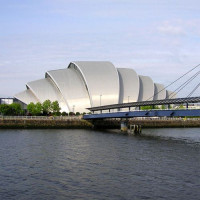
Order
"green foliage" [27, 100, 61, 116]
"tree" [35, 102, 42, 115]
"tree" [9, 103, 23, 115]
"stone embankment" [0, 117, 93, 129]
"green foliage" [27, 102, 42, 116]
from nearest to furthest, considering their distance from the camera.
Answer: "stone embankment" [0, 117, 93, 129] → "tree" [35, 102, 42, 115] → "green foliage" [27, 102, 42, 116] → "green foliage" [27, 100, 61, 116] → "tree" [9, 103, 23, 115]

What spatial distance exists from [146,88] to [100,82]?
18241mm

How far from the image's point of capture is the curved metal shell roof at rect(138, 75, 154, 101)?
375 ft

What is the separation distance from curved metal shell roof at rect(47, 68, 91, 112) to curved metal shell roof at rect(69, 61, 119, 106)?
92.0 inches

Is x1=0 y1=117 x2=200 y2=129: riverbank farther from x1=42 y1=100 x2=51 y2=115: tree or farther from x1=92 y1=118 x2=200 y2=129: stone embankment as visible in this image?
x1=42 y1=100 x2=51 y2=115: tree

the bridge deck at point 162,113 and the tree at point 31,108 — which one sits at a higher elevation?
the tree at point 31,108

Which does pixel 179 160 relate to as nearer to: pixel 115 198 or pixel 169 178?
pixel 169 178

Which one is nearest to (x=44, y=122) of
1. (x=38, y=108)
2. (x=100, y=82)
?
(x=38, y=108)

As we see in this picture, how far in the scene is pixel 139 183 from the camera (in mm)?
24953

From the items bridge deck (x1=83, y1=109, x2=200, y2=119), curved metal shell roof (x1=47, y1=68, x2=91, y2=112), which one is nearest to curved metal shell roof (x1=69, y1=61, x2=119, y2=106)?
curved metal shell roof (x1=47, y1=68, x2=91, y2=112)

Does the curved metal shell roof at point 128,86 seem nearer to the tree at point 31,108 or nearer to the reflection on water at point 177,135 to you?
the tree at point 31,108

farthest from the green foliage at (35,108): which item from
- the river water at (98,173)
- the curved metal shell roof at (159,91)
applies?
the river water at (98,173)

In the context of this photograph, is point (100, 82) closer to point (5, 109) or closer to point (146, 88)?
point (146, 88)

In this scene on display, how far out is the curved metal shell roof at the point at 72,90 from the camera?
103125mm

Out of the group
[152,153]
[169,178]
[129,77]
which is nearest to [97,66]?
[129,77]
